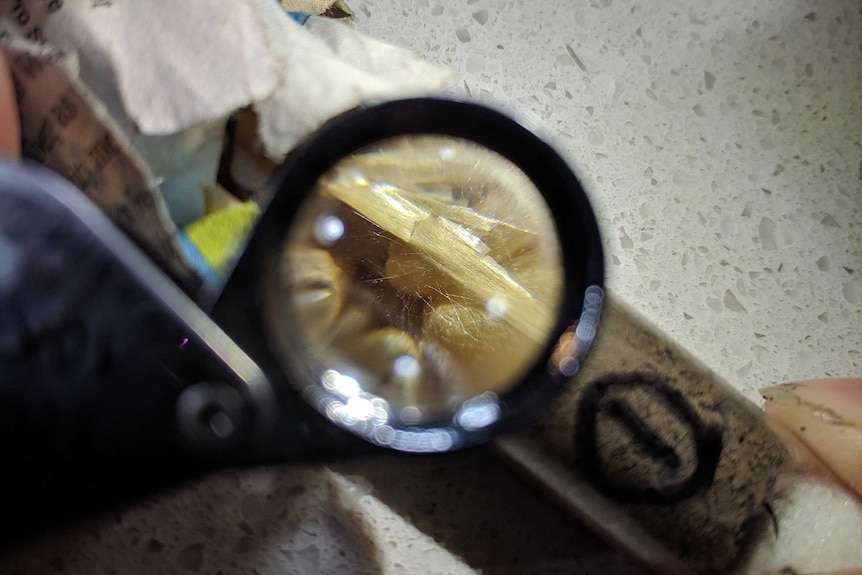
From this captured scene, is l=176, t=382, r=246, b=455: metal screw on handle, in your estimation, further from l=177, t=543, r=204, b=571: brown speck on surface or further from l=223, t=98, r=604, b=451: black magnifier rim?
l=177, t=543, r=204, b=571: brown speck on surface

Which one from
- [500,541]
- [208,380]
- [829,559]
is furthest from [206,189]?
[829,559]

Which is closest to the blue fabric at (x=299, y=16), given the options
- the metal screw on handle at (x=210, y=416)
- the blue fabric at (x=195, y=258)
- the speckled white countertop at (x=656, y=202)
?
the speckled white countertop at (x=656, y=202)

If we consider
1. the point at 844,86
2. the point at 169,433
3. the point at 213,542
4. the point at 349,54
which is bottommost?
the point at 213,542

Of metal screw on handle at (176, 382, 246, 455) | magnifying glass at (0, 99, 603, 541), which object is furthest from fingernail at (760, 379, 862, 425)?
metal screw on handle at (176, 382, 246, 455)

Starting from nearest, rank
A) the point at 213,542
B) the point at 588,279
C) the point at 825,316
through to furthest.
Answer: the point at 588,279 < the point at 213,542 < the point at 825,316

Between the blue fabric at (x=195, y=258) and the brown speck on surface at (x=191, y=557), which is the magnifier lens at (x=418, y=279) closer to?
the blue fabric at (x=195, y=258)

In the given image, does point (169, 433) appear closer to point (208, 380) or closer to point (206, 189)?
point (208, 380)
